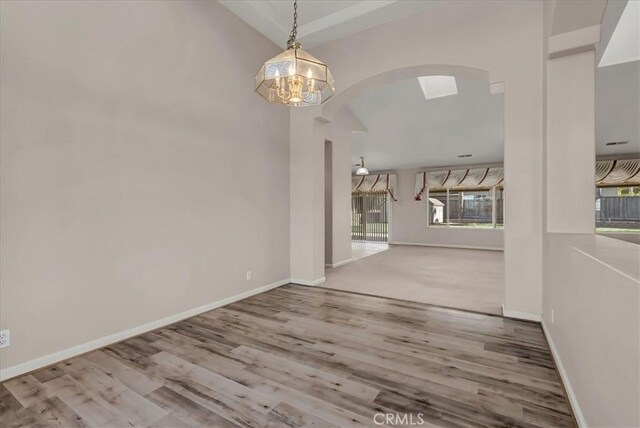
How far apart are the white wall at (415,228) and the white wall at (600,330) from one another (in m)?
7.70

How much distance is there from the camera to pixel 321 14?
3.92 metres

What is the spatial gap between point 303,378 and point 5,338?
2.07 meters

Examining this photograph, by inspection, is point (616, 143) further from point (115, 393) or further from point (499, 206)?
point (115, 393)

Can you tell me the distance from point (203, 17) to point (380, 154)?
6420mm

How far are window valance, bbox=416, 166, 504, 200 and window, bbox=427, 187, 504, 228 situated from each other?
303 millimetres

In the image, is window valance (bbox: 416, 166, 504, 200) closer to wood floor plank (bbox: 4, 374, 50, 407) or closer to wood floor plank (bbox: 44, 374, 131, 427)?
wood floor plank (bbox: 44, 374, 131, 427)

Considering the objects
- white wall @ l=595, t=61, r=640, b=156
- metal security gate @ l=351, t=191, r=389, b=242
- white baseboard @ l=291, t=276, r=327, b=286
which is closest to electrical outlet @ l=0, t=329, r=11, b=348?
white baseboard @ l=291, t=276, r=327, b=286

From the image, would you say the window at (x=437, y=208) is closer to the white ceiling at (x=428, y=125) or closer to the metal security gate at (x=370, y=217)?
the white ceiling at (x=428, y=125)

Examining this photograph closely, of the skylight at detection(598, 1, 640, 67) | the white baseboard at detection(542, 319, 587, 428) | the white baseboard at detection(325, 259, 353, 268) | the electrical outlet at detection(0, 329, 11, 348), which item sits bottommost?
the white baseboard at detection(325, 259, 353, 268)

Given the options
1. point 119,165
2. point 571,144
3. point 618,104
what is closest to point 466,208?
point 618,104

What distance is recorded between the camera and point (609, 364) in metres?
1.15

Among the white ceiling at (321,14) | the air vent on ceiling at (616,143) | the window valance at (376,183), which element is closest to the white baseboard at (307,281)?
the white ceiling at (321,14)

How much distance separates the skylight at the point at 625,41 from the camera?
3.78 metres

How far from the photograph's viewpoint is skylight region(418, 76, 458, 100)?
5.85 metres
